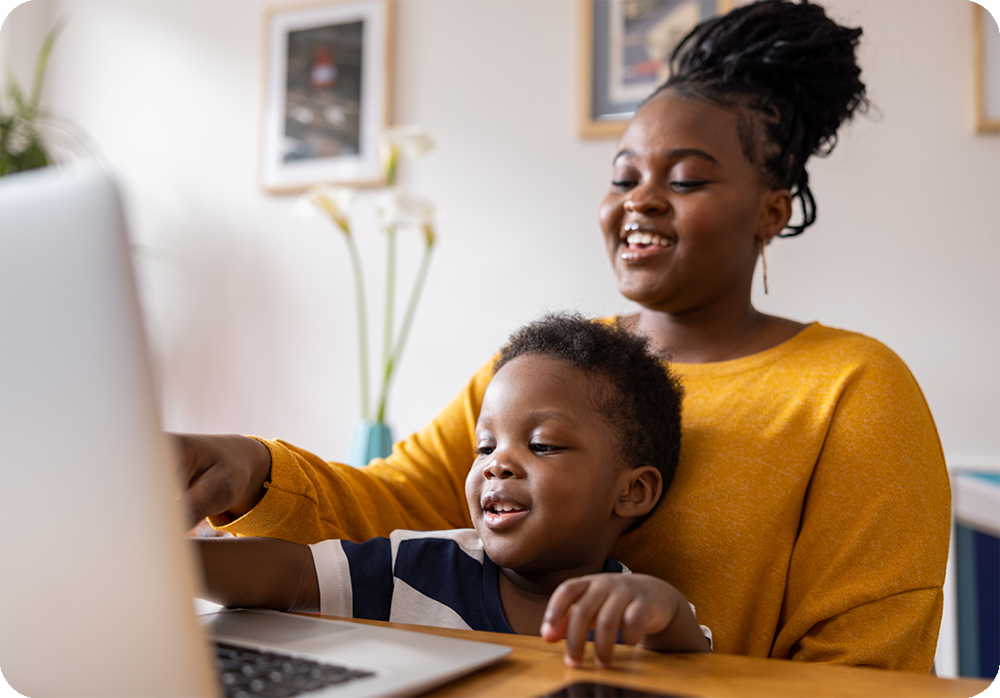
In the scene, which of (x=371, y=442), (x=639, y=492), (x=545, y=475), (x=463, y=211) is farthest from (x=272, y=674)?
(x=463, y=211)

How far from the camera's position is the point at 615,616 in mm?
584

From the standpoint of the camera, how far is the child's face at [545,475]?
0.89 metres

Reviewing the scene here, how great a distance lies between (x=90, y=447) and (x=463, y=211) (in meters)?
1.89

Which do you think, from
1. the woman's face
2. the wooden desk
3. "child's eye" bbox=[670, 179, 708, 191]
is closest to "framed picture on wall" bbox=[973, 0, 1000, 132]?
the woman's face

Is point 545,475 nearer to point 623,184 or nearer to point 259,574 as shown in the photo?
point 259,574

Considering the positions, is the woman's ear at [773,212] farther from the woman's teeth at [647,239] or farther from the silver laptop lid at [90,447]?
the silver laptop lid at [90,447]

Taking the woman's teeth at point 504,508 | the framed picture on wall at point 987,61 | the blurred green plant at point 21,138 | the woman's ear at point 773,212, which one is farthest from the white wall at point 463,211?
the woman's teeth at point 504,508

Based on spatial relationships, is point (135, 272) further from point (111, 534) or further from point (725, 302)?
point (725, 302)

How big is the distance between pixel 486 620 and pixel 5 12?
2.78 meters

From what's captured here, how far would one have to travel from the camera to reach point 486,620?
87 centimetres

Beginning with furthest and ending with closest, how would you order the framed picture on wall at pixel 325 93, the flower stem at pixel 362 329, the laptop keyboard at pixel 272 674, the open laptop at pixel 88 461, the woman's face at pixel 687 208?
the framed picture on wall at pixel 325 93, the flower stem at pixel 362 329, the woman's face at pixel 687 208, the laptop keyboard at pixel 272 674, the open laptop at pixel 88 461


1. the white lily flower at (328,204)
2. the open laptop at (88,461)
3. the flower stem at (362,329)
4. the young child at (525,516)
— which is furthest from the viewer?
the flower stem at (362,329)

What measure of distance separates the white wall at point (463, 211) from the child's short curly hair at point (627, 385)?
80cm

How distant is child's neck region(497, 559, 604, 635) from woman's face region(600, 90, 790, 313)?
1.38ft
